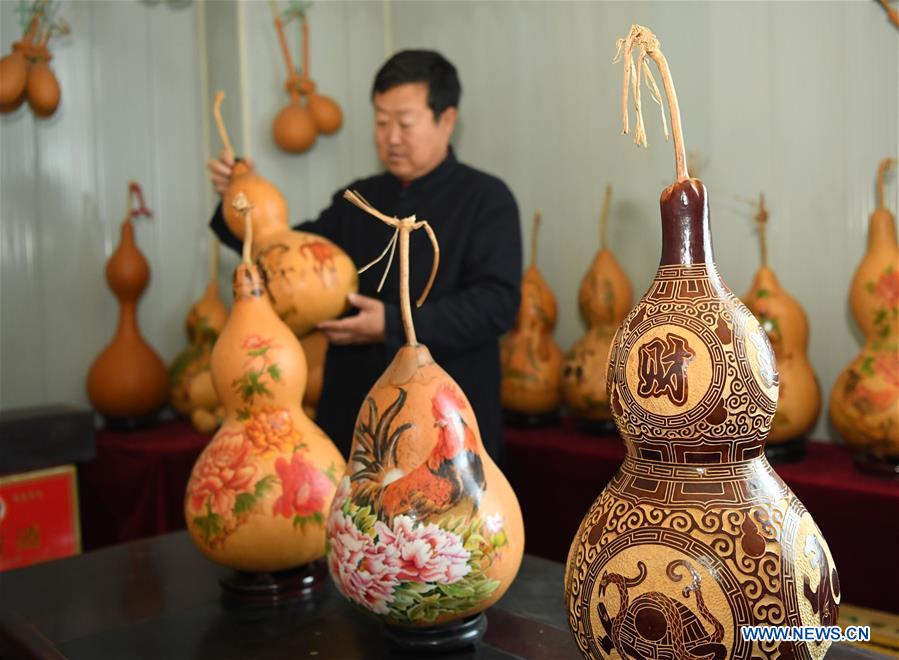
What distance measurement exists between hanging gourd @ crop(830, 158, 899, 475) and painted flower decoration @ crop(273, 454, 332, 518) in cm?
134

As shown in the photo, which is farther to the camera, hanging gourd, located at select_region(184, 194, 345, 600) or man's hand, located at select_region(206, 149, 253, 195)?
man's hand, located at select_region(206, 149, 253, 195)

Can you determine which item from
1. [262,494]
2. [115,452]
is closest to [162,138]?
[115,452]

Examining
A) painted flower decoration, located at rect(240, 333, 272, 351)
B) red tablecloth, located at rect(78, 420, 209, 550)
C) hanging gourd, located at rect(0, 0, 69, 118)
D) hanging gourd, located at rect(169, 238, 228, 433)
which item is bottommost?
red tablecloth, located at rect(78, 420, 209, 550)

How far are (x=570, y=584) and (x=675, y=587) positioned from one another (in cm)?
10

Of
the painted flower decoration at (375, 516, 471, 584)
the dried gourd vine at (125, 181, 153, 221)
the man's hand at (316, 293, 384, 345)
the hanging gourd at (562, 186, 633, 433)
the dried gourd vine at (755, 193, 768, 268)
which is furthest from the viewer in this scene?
the dried gourd vine at (125, 181, 153, 221)

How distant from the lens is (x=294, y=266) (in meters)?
1.44

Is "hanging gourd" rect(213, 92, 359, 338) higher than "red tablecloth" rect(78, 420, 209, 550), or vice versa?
"hanging gourd" rect(213, 92, 359, 338)

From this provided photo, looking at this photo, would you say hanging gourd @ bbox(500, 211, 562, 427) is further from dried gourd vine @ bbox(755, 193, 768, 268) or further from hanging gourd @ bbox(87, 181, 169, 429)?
hanging gourd @ bbox(87, 181, 169, 429)

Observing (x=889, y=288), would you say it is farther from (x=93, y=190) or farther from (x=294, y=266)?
(x=93, y=190)

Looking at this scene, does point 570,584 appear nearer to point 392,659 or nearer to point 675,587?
point 675,587

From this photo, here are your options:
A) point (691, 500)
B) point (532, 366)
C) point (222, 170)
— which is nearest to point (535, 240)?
point (532, 366)

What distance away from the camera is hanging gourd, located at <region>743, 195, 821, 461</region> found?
2078 millimetres

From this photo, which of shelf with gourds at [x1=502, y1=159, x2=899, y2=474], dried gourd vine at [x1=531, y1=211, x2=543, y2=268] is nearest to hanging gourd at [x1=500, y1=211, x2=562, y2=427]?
shelf with gourds at [x1=502, y1=159, x2=899, y2=474]

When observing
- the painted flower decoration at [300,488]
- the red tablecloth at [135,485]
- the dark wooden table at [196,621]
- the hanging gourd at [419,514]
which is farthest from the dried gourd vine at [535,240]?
the hanging gourd at [419,514]
